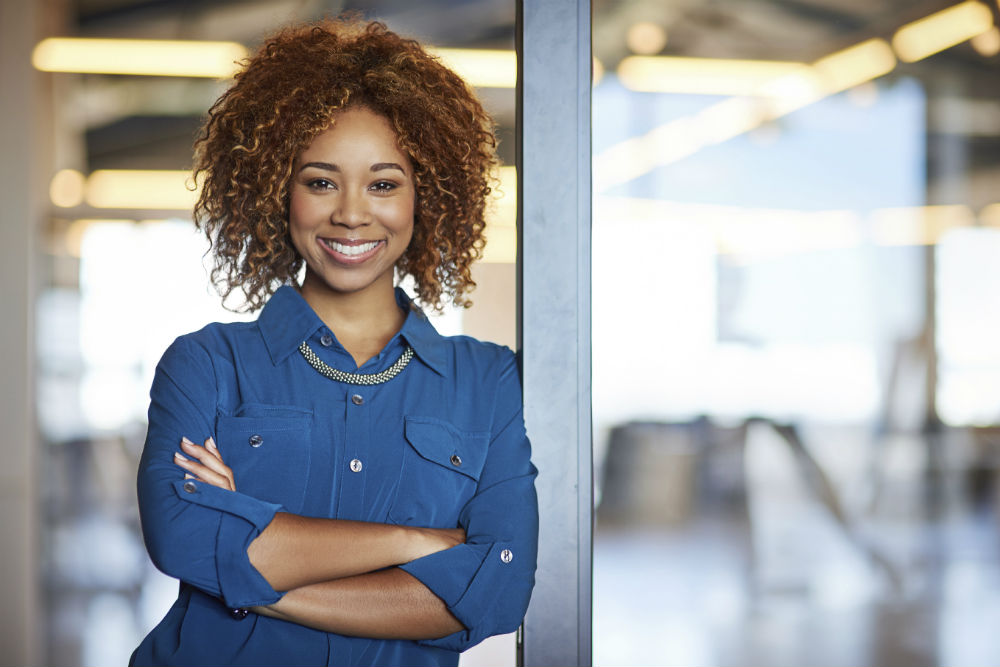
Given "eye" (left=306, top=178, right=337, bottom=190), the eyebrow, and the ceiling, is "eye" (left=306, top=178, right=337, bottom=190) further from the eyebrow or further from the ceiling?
the ceiling

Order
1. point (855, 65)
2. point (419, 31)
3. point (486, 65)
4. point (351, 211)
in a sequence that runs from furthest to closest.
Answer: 1. point (855, 65)
2. point (419, 31)
3. point (486, 65)
4. point (351, 211)

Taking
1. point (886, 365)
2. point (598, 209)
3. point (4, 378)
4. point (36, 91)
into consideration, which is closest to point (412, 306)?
point (4, 378)

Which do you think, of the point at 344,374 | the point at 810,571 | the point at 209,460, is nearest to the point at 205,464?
the point at 209,460

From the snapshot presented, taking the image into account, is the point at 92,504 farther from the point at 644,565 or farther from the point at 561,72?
the point at 561,72

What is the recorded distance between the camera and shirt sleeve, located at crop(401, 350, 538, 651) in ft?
4.07

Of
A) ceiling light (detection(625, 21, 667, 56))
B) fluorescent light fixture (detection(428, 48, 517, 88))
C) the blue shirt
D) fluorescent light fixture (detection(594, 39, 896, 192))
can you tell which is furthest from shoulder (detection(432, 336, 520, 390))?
ceiling light (detection(625, 21, 667, 56))

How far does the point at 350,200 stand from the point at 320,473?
0.37 meters

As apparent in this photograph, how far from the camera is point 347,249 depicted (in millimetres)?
1310

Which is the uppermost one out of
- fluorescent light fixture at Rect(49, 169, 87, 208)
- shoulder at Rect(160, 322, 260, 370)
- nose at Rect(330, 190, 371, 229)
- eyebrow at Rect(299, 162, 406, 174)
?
fluorescent light fixture at Rect(49, 169, 87, 208)

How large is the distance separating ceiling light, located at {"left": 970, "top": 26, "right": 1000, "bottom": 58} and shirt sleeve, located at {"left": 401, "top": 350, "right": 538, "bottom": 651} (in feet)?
17.2

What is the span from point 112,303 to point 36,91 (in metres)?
0.95

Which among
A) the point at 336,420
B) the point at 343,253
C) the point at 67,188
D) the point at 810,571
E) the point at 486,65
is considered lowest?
the point at 810,571

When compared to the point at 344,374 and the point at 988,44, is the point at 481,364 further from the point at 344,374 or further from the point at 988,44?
the point at 988,44

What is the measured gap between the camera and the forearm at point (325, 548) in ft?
3.90
